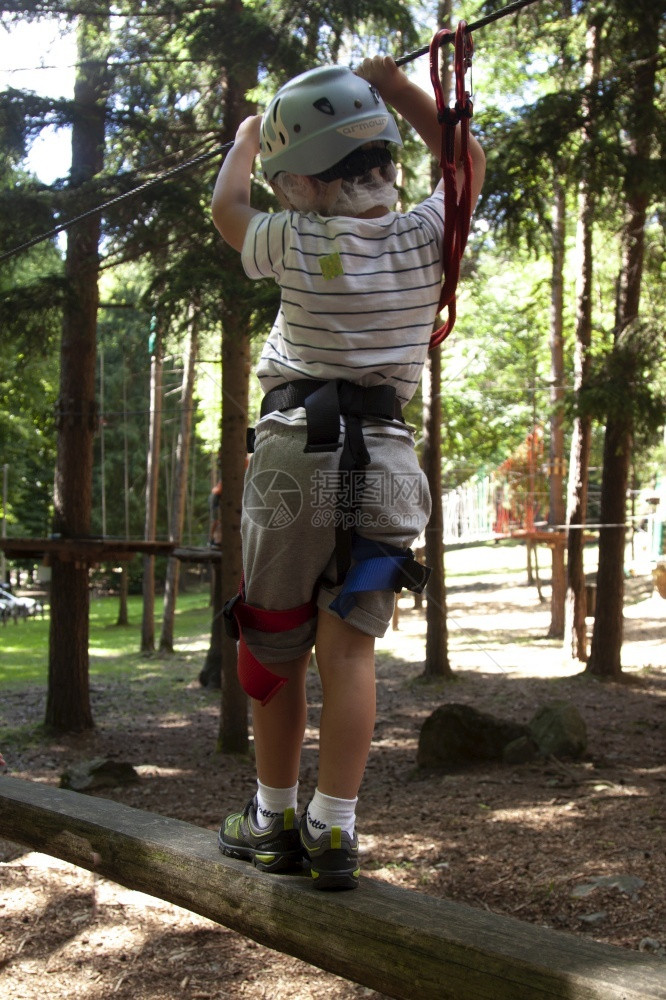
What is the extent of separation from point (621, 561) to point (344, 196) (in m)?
9.66

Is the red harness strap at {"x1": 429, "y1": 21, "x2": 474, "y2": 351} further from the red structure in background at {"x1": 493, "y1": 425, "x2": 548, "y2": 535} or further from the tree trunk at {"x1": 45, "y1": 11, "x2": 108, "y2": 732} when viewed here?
the red structure in background at {"x1": 493, "y1": 425, "x2": 548, "y2": 535}

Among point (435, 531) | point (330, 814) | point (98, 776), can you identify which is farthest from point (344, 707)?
point (435, 531)

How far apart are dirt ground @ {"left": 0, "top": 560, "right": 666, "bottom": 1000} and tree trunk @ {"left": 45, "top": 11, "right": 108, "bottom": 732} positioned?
0.53 meters

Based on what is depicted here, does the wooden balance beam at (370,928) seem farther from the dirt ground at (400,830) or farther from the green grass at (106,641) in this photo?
the green grass at (106,641)

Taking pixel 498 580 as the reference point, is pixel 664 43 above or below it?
above

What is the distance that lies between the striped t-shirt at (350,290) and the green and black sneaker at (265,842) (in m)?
0.93

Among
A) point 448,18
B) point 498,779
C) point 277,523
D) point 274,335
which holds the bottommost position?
point 498,779

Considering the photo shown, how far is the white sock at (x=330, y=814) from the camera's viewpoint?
200 cm

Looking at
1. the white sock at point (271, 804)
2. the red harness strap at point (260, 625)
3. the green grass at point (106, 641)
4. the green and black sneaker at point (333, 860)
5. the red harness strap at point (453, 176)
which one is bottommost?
the green grass at point (106, 641)

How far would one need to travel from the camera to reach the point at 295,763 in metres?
2.21

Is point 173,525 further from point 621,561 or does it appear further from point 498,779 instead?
point 498,779

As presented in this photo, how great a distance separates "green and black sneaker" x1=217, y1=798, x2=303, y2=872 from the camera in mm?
2121

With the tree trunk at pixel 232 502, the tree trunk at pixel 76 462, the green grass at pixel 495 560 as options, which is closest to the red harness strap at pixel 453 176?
the tree trunk at pixel 232 502

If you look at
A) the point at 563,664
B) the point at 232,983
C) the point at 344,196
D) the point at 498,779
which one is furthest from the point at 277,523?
the point at 563,664
